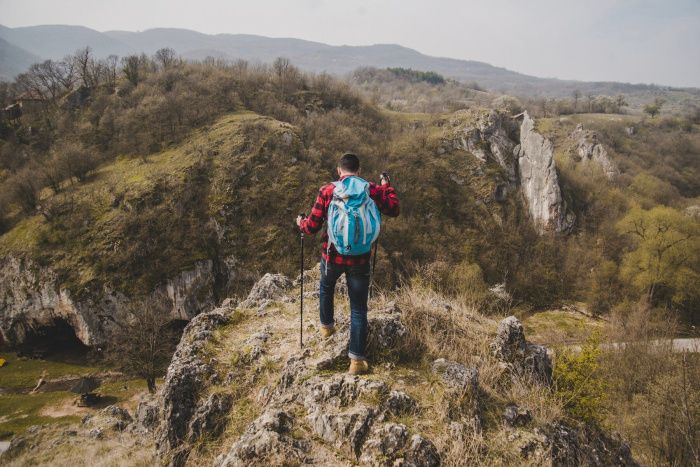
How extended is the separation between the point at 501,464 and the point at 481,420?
535 millimetres

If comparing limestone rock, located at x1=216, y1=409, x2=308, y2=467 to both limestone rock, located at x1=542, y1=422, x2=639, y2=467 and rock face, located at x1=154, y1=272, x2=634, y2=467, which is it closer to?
rock face, located at x1=154, y1=272, x2=634, y2=467

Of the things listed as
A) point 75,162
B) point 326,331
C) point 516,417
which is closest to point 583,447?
point 516,417

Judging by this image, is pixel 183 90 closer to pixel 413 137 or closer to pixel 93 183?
pixel 93 183

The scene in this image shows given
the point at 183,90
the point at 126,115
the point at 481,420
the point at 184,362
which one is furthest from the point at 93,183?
the point at 481,420

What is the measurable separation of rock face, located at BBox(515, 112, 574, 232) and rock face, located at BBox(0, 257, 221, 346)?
56.1 m

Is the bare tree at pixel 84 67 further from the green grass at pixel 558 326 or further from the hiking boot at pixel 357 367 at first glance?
the hiking boot at pixel 357 367

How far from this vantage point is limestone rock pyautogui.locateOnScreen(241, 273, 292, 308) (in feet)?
28.2

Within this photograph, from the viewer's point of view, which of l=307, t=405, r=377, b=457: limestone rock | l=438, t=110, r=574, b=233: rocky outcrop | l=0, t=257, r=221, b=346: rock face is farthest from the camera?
l=438, t=110, r=574, b=233: rocky outcrop

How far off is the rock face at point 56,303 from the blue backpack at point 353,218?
40.1 metres

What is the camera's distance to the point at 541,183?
67.3m

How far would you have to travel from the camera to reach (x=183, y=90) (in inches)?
2549

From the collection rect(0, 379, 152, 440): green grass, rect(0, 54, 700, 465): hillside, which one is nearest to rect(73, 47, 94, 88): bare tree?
rect(0, 54, 700, 465): hillside

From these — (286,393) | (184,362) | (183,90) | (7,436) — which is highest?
(183,90)

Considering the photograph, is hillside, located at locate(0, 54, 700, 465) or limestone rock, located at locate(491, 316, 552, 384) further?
limestone rock, located at locate(491, 316, 552, 384)
